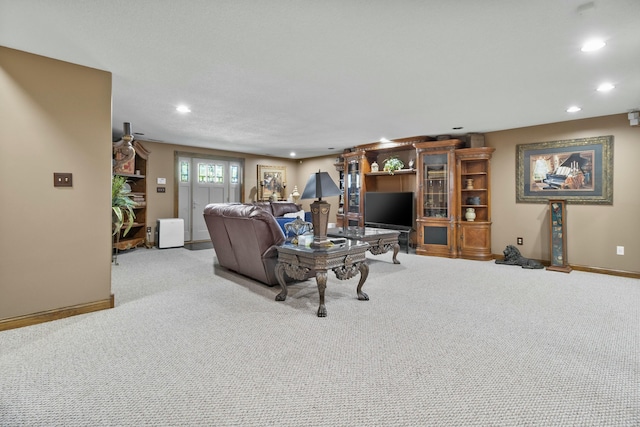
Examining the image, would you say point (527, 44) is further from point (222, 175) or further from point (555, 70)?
point (222, 175)

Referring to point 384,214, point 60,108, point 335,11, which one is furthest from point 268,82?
point 384,214

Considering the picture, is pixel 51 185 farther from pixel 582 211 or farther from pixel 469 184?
pixel 582 211

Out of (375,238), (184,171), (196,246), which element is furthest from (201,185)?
(375,238)

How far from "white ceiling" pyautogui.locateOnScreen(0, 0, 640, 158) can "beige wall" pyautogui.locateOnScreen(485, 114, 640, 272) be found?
1.24 feet

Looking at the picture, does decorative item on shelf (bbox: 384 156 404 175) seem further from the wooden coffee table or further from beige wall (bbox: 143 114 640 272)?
the wooden coffee table

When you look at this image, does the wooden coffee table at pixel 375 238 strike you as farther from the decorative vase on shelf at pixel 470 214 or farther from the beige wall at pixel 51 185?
the beige wall at pixel 51 185

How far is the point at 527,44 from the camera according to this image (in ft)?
8.13

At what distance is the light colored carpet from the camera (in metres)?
1.58

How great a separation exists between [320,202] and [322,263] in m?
0.65

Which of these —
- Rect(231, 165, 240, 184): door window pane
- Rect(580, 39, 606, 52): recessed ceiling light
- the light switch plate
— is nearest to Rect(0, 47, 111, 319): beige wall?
the light switch plate

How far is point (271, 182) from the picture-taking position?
9.02m

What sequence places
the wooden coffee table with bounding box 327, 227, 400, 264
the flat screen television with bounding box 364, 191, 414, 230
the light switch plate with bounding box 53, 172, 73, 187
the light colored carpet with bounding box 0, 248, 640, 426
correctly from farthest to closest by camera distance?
the flat screen television with bounding box 364, 191, 414, 230
the wooden coffee table with bounding box 327, 227, 400, 264
the light switch plate with bounding box 53, 172, 73, 187
the light colored carpet with bounding box 0, 248, 640, 426

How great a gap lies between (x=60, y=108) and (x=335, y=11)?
2.51m

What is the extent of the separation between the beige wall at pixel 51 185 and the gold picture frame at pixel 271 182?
573 cm
